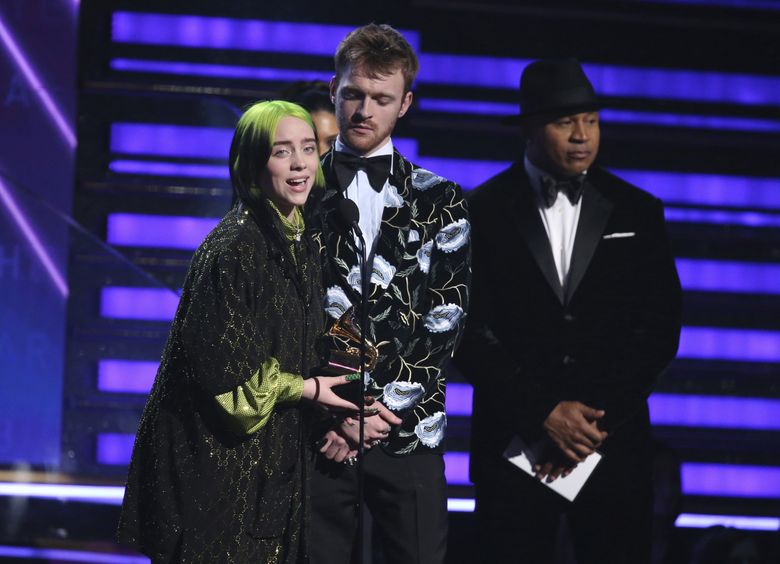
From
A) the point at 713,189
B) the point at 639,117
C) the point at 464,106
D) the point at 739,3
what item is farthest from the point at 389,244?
the point at 739,3

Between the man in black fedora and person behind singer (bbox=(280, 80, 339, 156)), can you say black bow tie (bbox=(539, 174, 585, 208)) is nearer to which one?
the man in black fedora

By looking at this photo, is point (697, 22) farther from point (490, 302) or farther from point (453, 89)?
point (490, 302)

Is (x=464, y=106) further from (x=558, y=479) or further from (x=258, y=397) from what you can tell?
(x=258, y=397)

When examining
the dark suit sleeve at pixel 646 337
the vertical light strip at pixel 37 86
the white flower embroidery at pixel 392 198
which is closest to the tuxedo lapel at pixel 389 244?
the white flower embroidery at pixel 392 198

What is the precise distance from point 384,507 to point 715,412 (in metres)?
2.30

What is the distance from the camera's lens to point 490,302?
3.24m

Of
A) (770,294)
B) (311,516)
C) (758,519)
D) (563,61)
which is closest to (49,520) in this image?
(311,516)

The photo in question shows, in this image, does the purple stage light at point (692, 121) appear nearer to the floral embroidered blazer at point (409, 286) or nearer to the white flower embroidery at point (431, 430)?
the floral embroidered blazer at point (409, 286)

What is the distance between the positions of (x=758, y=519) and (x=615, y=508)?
154 cm

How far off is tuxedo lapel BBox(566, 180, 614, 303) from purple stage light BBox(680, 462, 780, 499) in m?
1.61

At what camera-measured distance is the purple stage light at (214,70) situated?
14.6 ft

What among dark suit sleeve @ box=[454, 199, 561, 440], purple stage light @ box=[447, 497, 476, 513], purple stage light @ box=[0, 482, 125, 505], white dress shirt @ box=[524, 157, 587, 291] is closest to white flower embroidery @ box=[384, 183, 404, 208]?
dark suit sleeve @ box=[454, 199, 561, 440]

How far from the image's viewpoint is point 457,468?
4387 mm

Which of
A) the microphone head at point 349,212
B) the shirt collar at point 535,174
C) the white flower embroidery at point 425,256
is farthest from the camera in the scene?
the shirt collar at point 535,174
